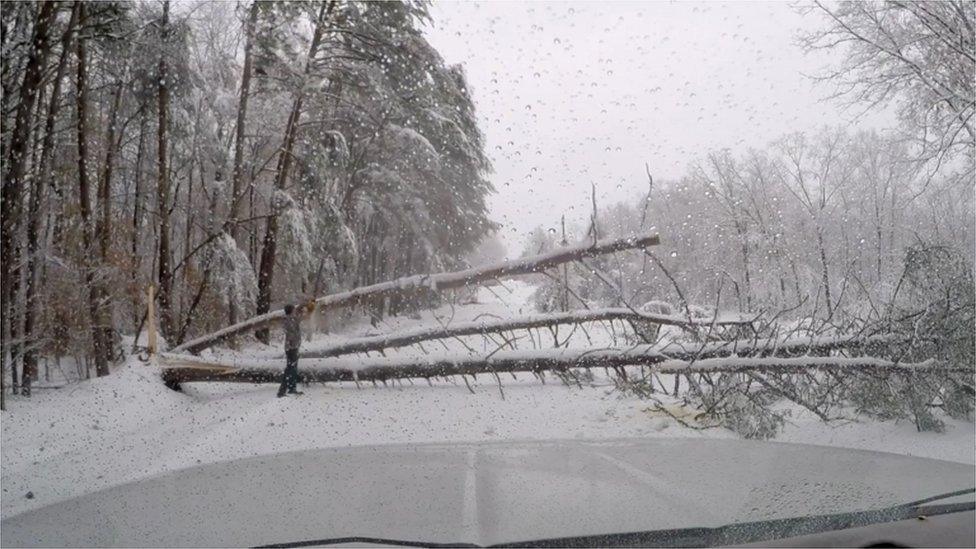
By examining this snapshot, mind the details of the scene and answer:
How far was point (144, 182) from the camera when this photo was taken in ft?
43.5

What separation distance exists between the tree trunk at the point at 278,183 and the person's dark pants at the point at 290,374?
79cm

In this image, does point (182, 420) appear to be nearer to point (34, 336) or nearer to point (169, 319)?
point (169, 319)

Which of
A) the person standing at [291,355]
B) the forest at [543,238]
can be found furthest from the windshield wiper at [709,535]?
the person standing at [291,355]

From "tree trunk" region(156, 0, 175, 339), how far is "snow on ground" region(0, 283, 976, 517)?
264 cm

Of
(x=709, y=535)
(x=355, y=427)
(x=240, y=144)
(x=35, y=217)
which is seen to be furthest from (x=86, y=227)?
(x=709, y=535)

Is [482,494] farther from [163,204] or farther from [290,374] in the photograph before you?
[163,204]

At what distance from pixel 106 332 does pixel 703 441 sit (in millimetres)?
10355

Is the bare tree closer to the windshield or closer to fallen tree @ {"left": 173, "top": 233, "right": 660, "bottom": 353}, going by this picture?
the windshield

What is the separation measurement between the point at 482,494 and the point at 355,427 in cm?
319

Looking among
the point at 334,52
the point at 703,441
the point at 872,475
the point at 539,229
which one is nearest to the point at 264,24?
the point at 334,52

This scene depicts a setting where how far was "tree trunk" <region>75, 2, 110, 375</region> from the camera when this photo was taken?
1133 centimetres

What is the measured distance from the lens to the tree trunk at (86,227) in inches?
446

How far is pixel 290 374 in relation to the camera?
734 cm

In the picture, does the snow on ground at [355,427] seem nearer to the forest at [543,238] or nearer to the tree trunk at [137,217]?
the forest at [543,238]
